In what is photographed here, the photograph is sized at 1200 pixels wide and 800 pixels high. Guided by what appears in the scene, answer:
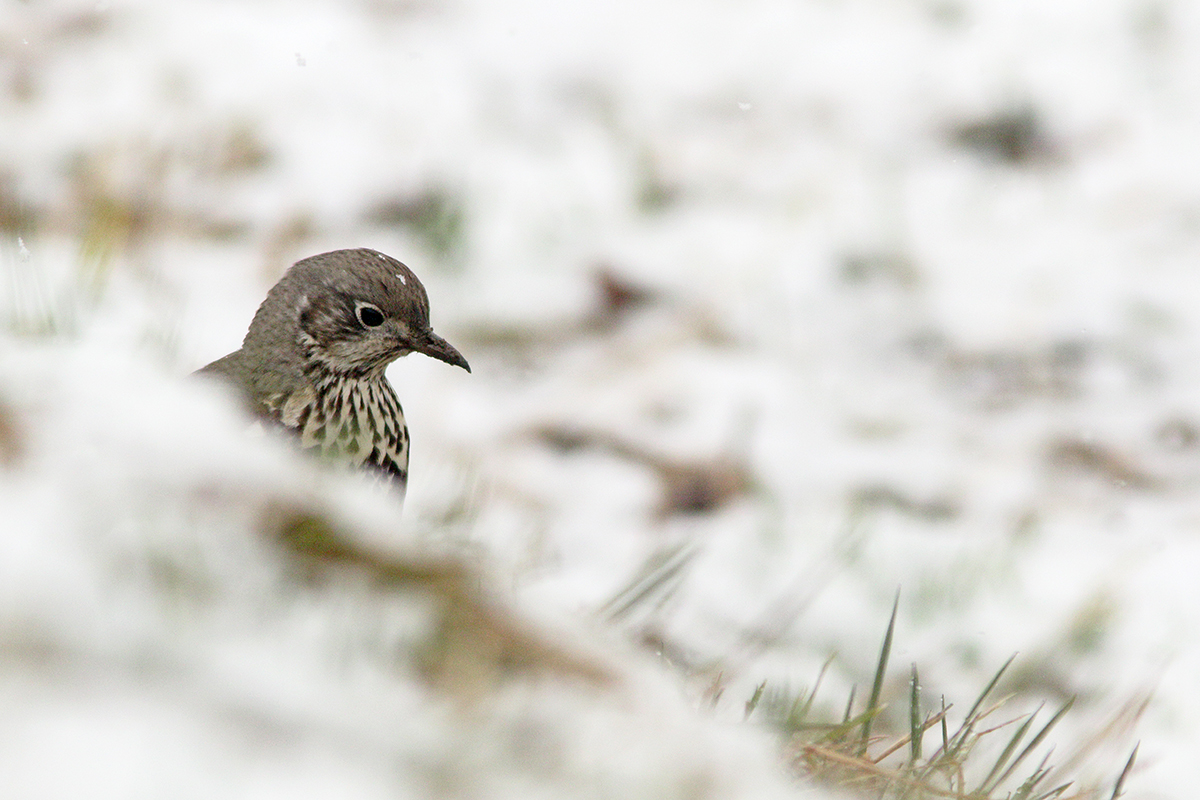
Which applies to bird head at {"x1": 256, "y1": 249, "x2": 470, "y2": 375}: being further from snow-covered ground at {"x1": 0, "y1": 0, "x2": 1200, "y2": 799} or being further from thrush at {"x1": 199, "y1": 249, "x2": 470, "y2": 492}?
snow-covered ground at {"x1": 0, "y1": 0, "x2": 1200, "y2": 799}

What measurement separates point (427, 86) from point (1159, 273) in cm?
277

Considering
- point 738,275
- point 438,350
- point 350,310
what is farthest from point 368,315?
point 738,275

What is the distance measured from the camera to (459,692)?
3.95 feet

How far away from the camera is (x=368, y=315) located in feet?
10.3

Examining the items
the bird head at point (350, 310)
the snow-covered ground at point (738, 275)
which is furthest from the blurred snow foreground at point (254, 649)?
the bird head at point (350, 310)

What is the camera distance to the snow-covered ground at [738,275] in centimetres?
341

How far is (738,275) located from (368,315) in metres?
1.90

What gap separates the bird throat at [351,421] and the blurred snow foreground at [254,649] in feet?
5.12

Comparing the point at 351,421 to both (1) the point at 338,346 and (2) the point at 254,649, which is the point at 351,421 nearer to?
(1) the point at 338,346

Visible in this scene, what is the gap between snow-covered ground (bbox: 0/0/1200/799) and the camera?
341cm

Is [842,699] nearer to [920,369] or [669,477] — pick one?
[669,477]

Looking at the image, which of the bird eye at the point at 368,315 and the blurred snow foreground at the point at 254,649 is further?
the bird eye at the point at 368,315

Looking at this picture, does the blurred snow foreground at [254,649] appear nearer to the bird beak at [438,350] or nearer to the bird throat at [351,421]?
the bird throat at [351,421]

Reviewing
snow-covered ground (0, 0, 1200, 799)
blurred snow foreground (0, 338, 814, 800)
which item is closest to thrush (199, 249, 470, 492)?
snow-covered ground (0, 0, 1200, 799)
